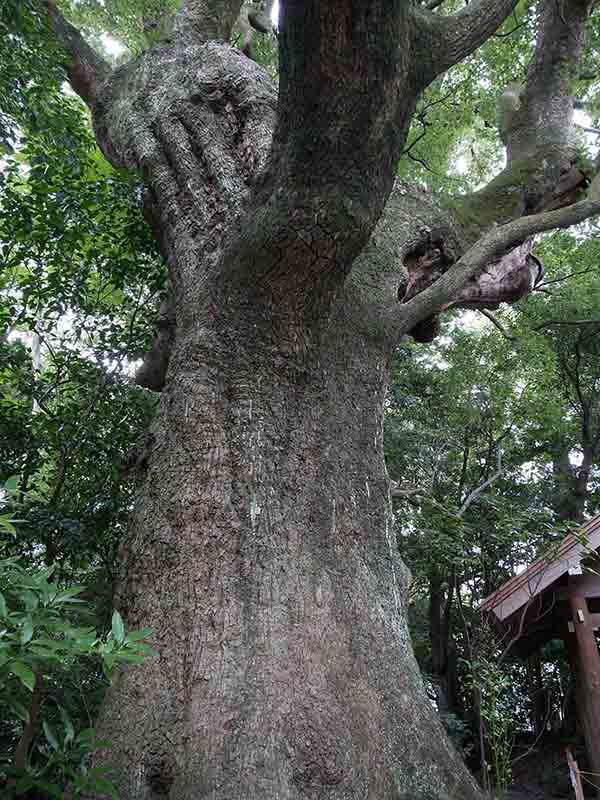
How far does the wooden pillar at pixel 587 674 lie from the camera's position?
608cm

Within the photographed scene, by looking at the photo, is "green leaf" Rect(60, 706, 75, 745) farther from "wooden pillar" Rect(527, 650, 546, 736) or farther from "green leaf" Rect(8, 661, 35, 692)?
"wooden pillar" Rect(527, 650, 546, 736)

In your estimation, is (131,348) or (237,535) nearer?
(237,535)

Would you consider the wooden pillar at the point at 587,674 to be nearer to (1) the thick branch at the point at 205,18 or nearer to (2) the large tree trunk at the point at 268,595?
(2) the large tree trunk at the point at 268,595

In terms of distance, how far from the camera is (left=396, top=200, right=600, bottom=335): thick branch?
11.8 feet

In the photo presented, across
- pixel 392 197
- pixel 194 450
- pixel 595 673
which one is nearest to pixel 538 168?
pixel 392 197

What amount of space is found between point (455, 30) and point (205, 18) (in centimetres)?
397

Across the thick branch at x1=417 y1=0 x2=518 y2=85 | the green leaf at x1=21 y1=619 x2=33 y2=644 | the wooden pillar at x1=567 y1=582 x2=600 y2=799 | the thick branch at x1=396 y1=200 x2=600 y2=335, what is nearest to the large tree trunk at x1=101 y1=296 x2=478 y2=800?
the thick branch at x1=396 y1=200 x2=600 y2=335

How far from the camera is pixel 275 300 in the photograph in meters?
2.77

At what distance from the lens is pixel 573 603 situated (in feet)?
21.5

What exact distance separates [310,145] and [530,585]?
17.6 ft

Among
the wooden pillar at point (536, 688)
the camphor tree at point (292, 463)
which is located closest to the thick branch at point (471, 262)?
the camphor tree at point (292, 463)

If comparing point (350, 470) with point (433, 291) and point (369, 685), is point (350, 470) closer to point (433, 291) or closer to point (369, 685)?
point (369, 685)

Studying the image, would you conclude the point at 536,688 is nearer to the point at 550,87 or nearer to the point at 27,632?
the point at 550,87

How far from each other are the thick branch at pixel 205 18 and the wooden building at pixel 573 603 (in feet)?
19.3
